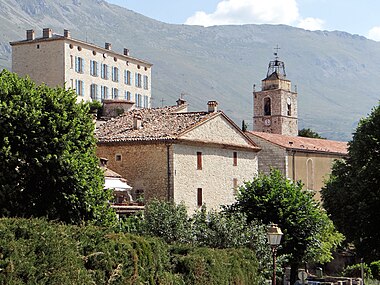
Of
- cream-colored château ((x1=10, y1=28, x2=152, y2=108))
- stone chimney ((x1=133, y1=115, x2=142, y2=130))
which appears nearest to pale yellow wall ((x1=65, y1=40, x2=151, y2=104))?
cream-colored château ((x1=10, y1=28, x2=152, y2=108))

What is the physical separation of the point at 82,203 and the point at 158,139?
15372 millimetres

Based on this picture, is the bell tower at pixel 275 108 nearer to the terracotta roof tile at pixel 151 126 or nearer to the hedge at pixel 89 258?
the terracotta roof tile at pixel 151 126

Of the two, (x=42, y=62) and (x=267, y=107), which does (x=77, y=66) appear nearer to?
(x=42, y=62)

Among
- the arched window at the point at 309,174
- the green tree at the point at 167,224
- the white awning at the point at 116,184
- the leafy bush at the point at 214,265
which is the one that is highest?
the arched window at the point at 309,174

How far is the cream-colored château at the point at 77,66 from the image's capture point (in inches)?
2830

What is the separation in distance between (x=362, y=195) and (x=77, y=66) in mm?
43127

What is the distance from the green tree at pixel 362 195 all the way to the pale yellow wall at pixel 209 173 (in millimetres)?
8521

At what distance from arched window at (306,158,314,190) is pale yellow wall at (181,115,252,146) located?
1699 centimetres

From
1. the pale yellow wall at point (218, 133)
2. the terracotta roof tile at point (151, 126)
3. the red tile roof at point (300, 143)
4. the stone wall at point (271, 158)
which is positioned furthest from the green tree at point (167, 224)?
the red tile roof at point (300, 143)

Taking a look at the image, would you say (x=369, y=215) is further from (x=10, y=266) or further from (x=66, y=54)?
(x=66, y=54)

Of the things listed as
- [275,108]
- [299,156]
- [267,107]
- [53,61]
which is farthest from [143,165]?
[267,107]

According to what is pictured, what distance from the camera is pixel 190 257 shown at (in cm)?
1847

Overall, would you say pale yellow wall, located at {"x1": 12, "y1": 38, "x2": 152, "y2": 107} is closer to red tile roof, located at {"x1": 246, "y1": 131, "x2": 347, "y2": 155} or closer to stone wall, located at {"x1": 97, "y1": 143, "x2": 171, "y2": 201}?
red tile roof, located at {"x1": 246, "y1": 131, "x2": 347, "y2": 155}

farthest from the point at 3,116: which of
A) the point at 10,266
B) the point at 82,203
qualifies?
the point at 10,266
